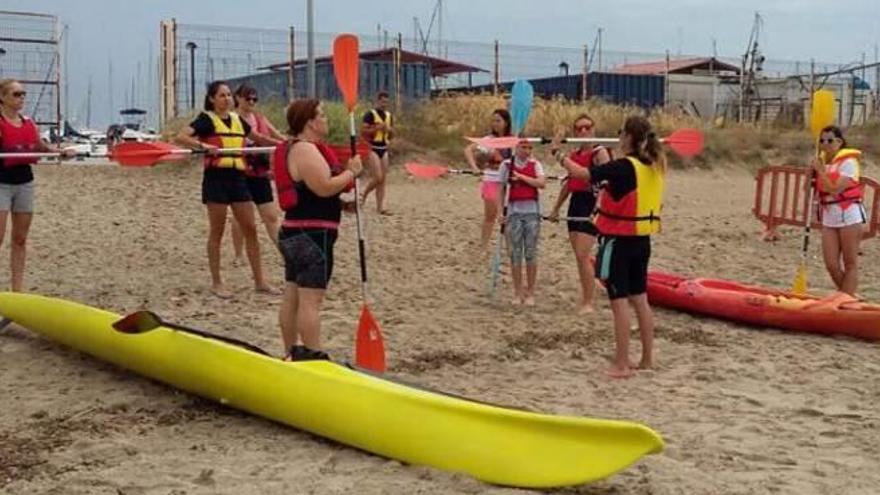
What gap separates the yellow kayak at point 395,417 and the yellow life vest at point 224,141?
6.33 feet

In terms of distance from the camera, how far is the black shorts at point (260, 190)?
7316 millimetres

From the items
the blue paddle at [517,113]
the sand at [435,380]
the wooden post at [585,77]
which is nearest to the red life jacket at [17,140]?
the sand at [435,380]

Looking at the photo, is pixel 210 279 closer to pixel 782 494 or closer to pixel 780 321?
pixel 780 321

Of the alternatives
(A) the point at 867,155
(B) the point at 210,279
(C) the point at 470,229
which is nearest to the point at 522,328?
(B) the point at 210,279

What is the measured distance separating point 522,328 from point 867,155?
17637 mm

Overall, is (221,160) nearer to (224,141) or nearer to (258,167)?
(224,141)

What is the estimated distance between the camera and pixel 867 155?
2222cm

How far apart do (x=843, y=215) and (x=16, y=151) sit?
5100mm

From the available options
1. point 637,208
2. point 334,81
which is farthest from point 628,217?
point 334,81

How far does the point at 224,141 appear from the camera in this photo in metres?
6.99

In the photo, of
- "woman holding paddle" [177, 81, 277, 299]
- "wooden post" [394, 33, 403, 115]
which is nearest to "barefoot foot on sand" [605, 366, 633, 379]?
"woman holding paddle" [177, 81, 277, 299]

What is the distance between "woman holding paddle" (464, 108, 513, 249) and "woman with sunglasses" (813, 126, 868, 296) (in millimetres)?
2037

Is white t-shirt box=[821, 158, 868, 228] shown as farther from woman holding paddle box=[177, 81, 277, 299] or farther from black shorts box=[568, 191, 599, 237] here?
woman holding paddle box=[177, 81, 277, 299]

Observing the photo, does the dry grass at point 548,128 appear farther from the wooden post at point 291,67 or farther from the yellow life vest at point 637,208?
the yellow life vest at point 637,208
